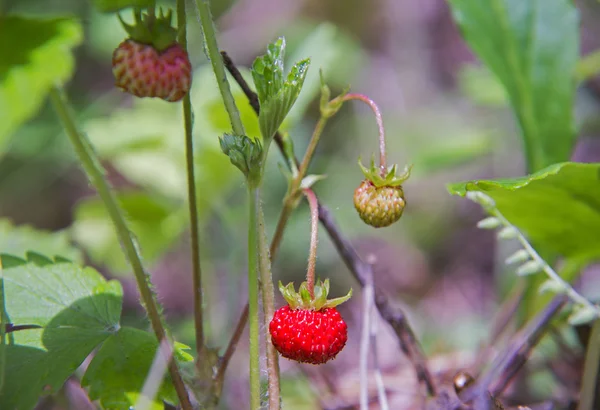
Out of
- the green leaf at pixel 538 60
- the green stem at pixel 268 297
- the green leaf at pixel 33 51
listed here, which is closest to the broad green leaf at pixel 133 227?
the green leaf at pixel 33 51

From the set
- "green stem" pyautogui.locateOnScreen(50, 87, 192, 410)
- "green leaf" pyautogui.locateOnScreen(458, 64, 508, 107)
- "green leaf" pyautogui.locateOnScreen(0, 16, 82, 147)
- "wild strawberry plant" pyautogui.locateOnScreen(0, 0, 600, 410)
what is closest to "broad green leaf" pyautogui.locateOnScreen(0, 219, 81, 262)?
"wild strawberry plant" pyautogui.locateOnScreen(0, 0, 600, 410)

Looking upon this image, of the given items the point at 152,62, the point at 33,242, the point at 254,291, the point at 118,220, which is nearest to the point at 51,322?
the point at 118,220

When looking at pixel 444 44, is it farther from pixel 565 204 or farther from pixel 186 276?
pixel 565 204

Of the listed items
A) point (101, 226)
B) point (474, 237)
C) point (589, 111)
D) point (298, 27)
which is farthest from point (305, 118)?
point (101, 226)

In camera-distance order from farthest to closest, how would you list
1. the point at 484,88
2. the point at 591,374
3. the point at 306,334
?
the point at 484,88, the point at 591,374, the point at 306,334

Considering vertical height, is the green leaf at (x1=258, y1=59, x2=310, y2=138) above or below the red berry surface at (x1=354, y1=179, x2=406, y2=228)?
above

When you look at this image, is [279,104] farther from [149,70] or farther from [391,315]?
[391,315]

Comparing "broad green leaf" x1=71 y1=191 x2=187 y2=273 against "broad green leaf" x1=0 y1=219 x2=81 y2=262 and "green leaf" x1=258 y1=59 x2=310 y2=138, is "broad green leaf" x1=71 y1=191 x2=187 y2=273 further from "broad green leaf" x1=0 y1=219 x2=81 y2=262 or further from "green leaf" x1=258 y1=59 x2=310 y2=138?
"green leaf" x1=258 y1=59 x2=310 y2=138
